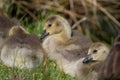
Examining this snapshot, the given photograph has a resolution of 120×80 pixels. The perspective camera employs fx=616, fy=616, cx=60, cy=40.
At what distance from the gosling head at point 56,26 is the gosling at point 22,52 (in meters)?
1.04

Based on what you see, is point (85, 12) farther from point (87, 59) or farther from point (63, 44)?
point (87, 59)

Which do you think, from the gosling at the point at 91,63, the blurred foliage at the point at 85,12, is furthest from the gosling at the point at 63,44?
the blurred foliage at the point at 85,12

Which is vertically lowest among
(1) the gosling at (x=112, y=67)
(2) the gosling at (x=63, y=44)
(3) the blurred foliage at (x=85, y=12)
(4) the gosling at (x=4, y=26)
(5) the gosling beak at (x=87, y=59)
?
(3) the blurred foliage at (x=85, y=12)

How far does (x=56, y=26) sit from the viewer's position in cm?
813

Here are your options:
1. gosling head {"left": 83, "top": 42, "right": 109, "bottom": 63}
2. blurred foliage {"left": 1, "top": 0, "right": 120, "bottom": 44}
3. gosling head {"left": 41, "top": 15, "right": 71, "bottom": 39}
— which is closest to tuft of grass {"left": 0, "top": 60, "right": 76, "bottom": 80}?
gosling head {"left": 83, "top": 42, "right": 109, "bottom": 63}

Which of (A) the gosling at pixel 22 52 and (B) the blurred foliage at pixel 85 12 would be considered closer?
(A) the gosling at pixel 22 52

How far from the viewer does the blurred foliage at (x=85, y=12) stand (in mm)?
12484

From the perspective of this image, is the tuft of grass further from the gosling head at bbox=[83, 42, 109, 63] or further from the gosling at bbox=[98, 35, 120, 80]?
the gosling at bbox=[98, 35, 120, 80]

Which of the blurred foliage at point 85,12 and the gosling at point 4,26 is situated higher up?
the gosling at point 4,26

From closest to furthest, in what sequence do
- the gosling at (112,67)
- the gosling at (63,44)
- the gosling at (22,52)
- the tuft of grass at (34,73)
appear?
the gosling at (112,67) < the tuft of grass at (34,73) < the gosling at (22,52) < the gosling at (63,44)

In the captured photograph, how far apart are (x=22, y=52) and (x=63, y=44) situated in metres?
1.14

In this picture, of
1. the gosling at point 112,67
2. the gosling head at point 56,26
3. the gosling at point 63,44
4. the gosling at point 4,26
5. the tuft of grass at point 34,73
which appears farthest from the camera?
the gosling head at point 56,26

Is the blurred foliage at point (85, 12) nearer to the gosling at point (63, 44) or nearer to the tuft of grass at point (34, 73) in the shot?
the gosling at point (63, 44)

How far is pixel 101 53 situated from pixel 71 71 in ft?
1.32
